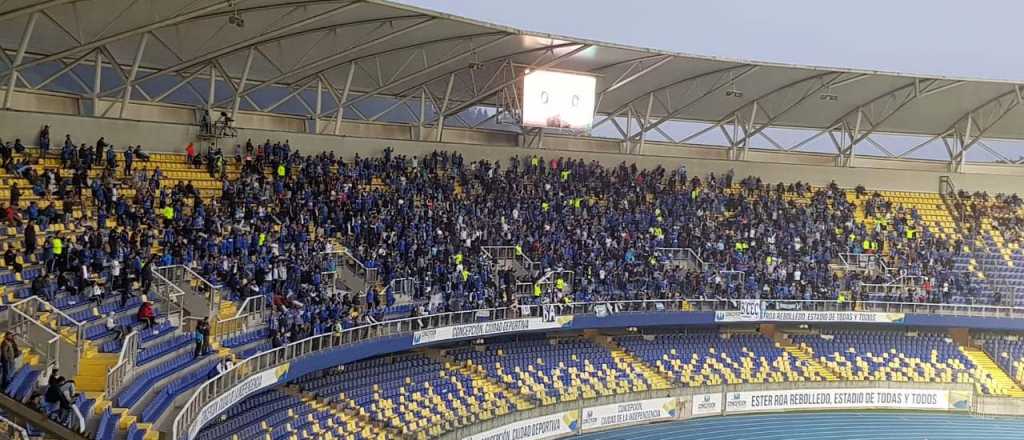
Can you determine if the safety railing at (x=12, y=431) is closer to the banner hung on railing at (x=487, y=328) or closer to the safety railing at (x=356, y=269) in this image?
the banner hung on railing at (x=487, y=328)

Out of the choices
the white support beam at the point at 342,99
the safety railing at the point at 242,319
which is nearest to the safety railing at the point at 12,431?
the safety railing at the point at 242,319

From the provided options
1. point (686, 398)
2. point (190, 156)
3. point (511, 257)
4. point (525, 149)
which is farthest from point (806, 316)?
point (190, 156)

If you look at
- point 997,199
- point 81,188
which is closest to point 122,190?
point 81,188

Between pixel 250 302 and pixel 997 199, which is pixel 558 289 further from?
pixel 997 199

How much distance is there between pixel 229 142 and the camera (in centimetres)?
3006

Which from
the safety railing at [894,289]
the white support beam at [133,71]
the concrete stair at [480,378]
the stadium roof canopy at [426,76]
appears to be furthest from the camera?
the safety railing at [894,289]

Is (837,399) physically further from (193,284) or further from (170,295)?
(170,295)

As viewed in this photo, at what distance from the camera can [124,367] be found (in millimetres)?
15539

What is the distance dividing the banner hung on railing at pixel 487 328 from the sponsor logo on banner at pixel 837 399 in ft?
24.3

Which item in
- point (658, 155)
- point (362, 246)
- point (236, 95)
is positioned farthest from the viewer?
point (658, 155)

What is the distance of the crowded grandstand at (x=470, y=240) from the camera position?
19.9 meters

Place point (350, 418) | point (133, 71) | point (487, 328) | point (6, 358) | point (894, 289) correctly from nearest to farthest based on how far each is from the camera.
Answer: point (6, 358), point (350, 418), point (133, 71), point (487, 328), point (894, 289)

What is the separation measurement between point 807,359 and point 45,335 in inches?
1042

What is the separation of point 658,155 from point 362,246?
1719 cm
